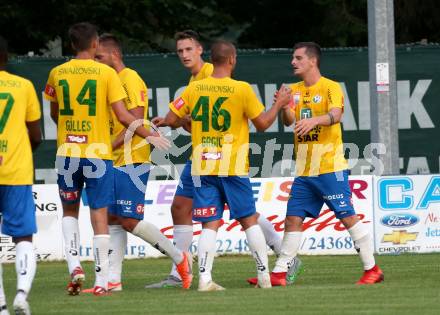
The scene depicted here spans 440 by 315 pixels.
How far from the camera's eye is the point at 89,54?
447 inches

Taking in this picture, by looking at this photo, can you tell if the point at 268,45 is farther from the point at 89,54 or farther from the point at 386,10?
the point at 89,54

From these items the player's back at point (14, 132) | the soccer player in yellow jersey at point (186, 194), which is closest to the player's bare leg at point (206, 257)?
the soccer player in yellow jersey at point (186, 194)

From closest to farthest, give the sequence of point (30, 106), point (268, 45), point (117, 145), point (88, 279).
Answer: point (30, 106)
point (117, 145)
point (88, 279)
point (268, 45)

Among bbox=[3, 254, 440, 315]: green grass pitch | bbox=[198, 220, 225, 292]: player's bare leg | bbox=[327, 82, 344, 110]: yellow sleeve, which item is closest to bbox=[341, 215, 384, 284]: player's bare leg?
bbox=[3, 254, 440, 315]: green grass pitch

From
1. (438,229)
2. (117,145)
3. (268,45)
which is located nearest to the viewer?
(117,145)

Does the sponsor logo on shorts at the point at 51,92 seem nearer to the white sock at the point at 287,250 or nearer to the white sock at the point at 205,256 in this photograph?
the white sock at the point at 205,256

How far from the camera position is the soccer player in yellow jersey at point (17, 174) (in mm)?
10023

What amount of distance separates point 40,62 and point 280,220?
177 inches

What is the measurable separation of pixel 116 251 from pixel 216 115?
1.63m

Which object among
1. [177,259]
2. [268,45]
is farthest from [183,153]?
[268,45]

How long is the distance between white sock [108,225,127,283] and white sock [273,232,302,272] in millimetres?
1397

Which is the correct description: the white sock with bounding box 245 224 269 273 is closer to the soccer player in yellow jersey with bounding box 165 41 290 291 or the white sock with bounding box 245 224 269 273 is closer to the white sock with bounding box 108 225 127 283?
the soccer player in yellow jersey with bounding box 165 41 290 291

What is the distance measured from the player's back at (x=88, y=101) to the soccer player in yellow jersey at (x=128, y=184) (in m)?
0.69

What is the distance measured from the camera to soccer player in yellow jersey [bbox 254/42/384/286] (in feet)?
39.8
